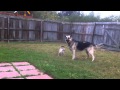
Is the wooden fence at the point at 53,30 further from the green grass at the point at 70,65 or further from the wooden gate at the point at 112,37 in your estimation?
the green grass at the point at 70,65

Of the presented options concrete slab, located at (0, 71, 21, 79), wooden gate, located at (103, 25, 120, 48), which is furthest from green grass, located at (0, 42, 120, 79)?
wooden gate, located at (103, 25, 120, 48)

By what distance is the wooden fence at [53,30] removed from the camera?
1193 cm

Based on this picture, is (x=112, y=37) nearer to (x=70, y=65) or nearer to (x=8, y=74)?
(x=70, y=65)

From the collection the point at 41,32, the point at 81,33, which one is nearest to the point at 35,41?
the point at 41,32

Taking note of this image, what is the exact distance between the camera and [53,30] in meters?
15.5

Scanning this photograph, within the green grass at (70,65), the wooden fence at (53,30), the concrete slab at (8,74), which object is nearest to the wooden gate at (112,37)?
the wooden fence at (53,30)

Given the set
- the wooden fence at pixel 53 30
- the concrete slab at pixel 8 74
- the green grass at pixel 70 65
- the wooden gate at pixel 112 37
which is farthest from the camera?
the wooden fence at pixel 53 30

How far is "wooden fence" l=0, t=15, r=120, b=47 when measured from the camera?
11927 millimetres

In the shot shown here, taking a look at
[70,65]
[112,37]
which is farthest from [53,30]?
[70,65]

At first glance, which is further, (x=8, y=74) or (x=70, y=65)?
(x=70, y=65)

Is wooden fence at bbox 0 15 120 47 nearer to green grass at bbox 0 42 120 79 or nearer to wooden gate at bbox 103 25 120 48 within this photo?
wooden gate at bbox 103 25 120 48

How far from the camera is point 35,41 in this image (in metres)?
14.7
